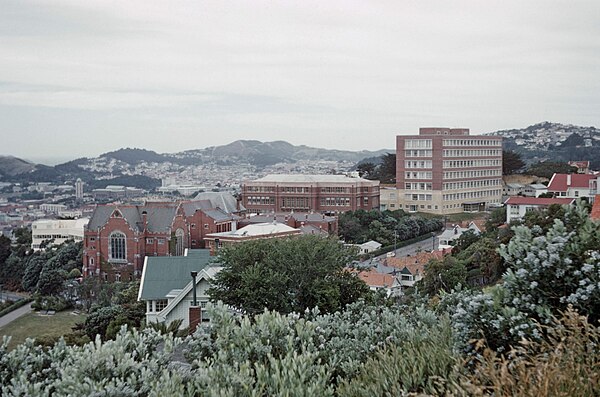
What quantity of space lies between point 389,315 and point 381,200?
66418 mm

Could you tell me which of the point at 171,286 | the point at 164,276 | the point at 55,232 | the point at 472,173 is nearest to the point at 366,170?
the point at 472,173

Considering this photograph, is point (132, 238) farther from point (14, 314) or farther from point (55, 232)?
point (55, 232)

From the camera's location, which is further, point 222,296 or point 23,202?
point 23,202

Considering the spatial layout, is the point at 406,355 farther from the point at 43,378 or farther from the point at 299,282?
the point at 299,282

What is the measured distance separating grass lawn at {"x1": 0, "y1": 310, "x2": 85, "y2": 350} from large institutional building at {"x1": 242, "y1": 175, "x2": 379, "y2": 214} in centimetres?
3195

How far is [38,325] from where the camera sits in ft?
129

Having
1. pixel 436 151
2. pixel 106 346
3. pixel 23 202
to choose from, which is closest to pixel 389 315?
pixel 106 346

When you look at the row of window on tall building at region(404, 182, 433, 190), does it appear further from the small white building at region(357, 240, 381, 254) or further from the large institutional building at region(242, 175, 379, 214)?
the small white building at region(357, 240, 381, 254)

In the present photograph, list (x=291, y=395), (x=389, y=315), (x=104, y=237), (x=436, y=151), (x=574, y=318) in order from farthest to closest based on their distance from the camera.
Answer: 1. (x=436, y=151)
2. (x=104, y=237)
3. (x=389, y=315)
4. (x=291, y=395)
5. (x=574, y=318)

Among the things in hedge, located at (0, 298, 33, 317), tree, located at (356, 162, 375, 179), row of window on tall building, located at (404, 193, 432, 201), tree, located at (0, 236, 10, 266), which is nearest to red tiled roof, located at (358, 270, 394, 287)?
hedge, located at (0, 298, 33, 317)

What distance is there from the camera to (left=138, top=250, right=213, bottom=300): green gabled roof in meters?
24.7

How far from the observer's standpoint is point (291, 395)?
684 centimetres

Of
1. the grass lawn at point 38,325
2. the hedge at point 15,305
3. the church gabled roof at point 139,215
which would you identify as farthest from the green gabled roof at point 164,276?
the church gabled roof at point 139,215

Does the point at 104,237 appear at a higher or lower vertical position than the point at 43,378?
lower
